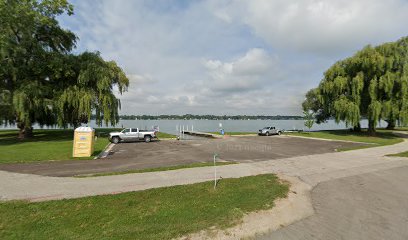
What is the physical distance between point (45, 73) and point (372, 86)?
3904 centimetres

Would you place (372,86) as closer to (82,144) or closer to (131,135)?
(131,135)

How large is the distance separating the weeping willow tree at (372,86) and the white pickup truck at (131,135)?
84.5ft

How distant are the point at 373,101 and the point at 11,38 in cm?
4244

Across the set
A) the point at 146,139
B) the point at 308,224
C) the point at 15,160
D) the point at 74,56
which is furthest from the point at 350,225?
the point at 74,56

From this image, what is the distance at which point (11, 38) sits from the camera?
26.4 meters

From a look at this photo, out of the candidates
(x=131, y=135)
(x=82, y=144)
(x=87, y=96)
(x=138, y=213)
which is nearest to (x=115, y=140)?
(x=131, y=135)

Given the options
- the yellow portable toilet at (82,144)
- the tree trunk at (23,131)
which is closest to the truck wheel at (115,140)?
the tree trunk at (23,131)

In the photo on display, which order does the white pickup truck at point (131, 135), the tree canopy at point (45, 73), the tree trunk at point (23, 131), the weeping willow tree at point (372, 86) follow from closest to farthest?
the tree canopy at point (45, 73), the white pickup truck at point (131, 135), the tree trunk at point (23, 131), the weeping willow tree at point (372, 86)

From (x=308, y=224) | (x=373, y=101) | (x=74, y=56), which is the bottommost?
(x=308, y=224)

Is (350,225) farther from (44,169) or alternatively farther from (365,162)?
(44,169)

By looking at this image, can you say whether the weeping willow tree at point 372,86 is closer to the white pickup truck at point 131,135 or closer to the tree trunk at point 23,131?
the white pickup truck at point 131,135

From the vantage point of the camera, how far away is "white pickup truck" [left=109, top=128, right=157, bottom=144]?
2662 cm

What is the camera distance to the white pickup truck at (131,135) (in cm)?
2662

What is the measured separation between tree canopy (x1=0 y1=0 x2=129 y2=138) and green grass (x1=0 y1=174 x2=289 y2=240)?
22403 mm
